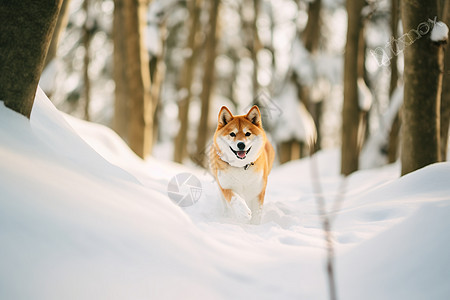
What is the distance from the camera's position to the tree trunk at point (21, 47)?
7.30 feet

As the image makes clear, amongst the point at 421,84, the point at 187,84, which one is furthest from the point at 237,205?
the point at 187,84

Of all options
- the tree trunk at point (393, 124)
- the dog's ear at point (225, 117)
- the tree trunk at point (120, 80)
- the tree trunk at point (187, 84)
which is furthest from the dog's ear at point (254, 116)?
the tree trunk at point (187, 84)

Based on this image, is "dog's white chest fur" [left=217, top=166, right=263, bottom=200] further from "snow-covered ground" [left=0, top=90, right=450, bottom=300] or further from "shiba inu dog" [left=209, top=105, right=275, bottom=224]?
"snow-covered ground" [left=0, top=90, right=450, bottom=300]

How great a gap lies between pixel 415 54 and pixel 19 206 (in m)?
3.78

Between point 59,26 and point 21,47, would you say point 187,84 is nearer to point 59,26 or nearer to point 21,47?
point 59,26

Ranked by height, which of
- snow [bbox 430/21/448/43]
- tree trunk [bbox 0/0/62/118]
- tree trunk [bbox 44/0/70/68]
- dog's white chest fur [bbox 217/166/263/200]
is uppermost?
tree trunk [bbox 44/0/70/68]

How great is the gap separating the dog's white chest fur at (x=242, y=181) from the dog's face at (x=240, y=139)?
0.08m

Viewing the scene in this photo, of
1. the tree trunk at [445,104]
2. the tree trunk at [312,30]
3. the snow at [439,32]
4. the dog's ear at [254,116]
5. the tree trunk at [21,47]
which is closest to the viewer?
the tree trunk at [21,47]

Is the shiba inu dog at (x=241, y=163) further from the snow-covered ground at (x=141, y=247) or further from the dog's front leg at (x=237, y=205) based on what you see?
the snow-covered ground at (x=141, y=247)

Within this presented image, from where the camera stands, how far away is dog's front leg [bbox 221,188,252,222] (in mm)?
3031

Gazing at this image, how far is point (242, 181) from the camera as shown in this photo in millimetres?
3246

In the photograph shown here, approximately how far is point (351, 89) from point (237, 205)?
4853 millimetres

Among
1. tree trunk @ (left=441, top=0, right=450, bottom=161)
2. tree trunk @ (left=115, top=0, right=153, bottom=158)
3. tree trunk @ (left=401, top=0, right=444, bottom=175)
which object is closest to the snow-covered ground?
tree trunk @ (left=401, top=0, right=444, bottom=175)

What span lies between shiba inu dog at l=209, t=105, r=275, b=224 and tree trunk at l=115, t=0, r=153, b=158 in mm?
3307
